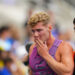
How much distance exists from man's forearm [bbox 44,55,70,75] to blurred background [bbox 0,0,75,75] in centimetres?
76

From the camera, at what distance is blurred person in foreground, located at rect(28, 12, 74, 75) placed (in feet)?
13.8

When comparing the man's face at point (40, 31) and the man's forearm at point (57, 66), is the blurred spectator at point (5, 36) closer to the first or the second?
the man's face at point (40, 31)

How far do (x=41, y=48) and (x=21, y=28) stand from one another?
21.0 feet

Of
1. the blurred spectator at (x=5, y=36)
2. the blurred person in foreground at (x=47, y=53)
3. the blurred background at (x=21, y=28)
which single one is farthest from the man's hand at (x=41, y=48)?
the blurred spectator at (x=5, y=36)

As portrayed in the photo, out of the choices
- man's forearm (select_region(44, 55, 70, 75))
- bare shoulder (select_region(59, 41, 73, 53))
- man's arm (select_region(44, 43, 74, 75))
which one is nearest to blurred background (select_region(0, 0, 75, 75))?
bare shoulder (select_region(59, 41, 73, 53))

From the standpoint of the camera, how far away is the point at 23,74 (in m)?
7.71

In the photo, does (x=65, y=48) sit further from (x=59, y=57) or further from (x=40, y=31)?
(x=40, y=31)

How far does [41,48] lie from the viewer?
434 centimetres

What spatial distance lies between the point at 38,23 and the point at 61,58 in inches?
20.9

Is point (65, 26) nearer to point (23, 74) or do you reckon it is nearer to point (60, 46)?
point (23, 74)

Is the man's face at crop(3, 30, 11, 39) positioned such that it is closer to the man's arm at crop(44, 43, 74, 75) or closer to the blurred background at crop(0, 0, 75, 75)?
the blurred background at crop(0, 0, 75, 75)

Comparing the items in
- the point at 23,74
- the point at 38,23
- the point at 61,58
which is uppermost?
the point at 38,23

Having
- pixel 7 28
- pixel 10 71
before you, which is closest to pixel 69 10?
pixel 7 28

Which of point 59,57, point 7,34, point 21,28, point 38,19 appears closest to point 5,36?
point 7,34
